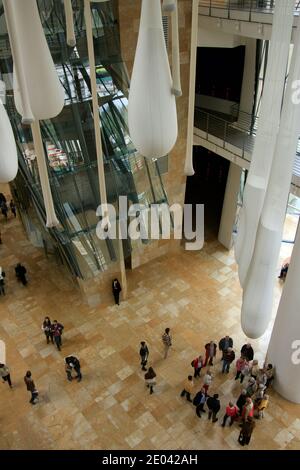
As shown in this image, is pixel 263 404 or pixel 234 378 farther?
pixel 234 378

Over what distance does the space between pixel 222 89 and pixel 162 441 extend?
1058cm

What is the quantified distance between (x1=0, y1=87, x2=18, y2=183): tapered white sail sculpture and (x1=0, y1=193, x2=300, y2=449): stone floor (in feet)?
26.1

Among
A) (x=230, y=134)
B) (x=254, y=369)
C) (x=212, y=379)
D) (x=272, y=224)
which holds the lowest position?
(x=212, y=379)

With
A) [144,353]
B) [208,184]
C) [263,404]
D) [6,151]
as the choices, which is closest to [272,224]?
[6,151]

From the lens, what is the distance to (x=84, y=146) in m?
9.04

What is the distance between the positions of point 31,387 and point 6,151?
802cm

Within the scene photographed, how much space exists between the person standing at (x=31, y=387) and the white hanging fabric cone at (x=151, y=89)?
8.19 metres

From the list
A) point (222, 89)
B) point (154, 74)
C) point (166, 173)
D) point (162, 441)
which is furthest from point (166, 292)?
point (154, 74)

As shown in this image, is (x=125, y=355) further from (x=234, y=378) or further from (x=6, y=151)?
(x=6, y=151)

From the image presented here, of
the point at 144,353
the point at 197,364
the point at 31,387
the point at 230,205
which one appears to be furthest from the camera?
the point at 230,205

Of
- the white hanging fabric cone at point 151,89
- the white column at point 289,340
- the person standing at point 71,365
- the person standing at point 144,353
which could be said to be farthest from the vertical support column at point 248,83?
the white hanging fabric cone at point 151,89

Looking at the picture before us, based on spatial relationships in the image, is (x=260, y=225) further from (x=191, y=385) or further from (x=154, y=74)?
(x=191, y=385)

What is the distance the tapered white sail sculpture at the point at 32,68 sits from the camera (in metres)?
2.32

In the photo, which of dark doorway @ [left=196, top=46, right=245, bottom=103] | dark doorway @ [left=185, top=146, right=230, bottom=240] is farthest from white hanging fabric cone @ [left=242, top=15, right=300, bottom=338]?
dark doorway @ [left=185, top=146, right=230, bottom=240]
